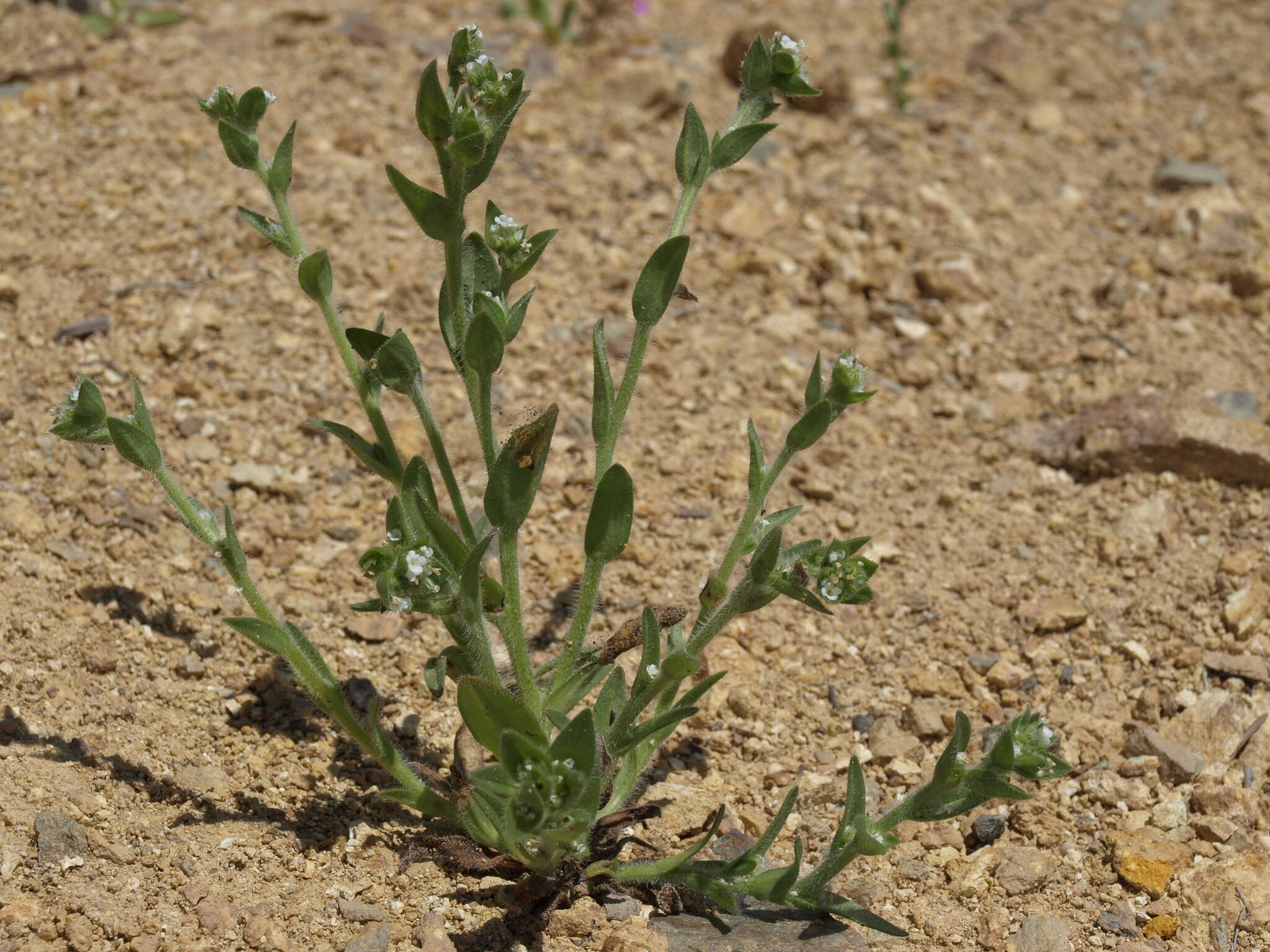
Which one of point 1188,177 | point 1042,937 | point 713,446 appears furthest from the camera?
point 1188,177

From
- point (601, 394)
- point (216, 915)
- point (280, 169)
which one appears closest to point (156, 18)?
point (280, 169)

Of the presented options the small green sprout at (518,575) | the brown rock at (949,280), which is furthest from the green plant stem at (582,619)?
the brown rock at (949,280)

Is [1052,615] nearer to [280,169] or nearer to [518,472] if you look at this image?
[518,472]

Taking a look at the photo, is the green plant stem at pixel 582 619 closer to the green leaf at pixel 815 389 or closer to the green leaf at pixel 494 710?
the green leaf at pixel 494 710

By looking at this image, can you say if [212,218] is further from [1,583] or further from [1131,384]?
[1131,384]

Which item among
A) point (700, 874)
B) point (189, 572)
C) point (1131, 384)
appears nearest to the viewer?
point (700, 874)

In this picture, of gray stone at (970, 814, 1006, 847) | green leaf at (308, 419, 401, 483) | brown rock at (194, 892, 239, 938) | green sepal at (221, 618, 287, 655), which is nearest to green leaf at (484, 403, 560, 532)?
green leaf at (308, 419, 401, 483)

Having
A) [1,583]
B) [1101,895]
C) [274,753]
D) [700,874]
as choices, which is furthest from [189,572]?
[1101,895]
